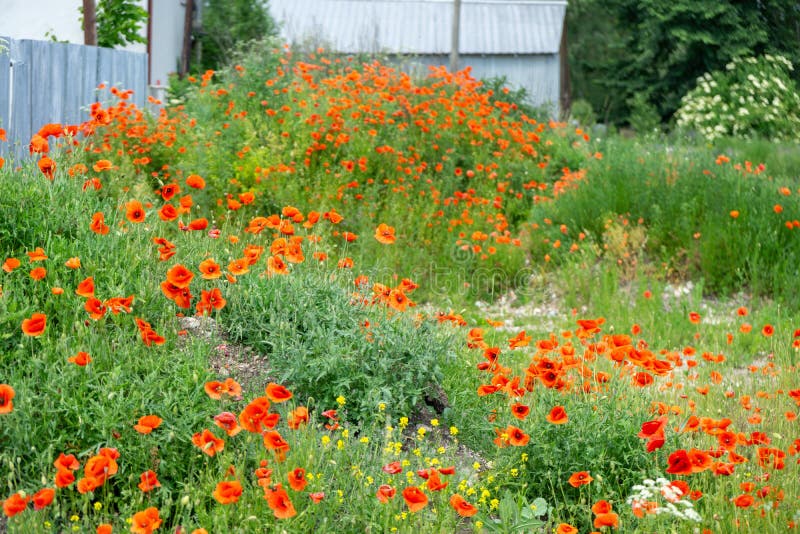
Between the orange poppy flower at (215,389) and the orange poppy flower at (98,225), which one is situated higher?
the orange poppy flower at (98,225)

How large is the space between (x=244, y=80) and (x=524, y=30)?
49.2ft

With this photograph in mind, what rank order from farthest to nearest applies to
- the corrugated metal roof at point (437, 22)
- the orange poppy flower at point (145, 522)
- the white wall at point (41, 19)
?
the corrugated metal roof at point (437, 22) → the white wall at point (41, 19) → the orange poppy flower at point (145, 522)

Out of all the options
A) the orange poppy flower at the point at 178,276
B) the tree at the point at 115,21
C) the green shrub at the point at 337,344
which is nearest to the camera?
the orange poppy flower at the point at 178,276

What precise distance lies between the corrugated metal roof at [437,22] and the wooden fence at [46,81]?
1304 cm

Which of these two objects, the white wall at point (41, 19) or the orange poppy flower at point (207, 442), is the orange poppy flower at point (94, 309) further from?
the white wall at point (41, 19)

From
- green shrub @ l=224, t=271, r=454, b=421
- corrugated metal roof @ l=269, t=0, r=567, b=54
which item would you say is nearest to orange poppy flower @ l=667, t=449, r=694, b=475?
green shrub @ l=224, t=271, r=454, b=421

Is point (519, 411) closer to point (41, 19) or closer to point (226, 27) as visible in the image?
point (41, 19)

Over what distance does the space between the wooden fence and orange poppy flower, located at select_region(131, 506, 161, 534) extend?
6020 mm

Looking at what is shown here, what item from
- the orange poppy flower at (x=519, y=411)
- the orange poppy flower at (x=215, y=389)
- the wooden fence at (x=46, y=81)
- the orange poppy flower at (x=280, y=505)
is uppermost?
the wooden fence at (x=46, y=81)

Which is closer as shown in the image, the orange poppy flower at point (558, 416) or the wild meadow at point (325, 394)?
the wild meadow at point (325, 394)

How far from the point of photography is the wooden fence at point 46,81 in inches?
329

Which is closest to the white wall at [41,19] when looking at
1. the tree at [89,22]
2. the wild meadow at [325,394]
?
the tree at [89,22]

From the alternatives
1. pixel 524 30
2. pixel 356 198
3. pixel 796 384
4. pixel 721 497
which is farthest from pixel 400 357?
pixel 524 30

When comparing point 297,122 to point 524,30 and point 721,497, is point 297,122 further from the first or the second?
point 524,30
